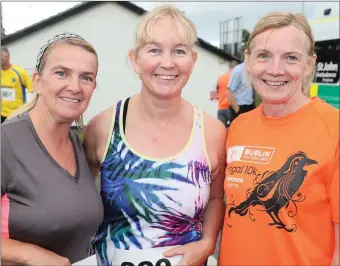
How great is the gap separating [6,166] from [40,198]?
190 millimetres

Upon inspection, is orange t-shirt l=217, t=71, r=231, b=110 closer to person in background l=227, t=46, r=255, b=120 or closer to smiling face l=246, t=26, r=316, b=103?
person in background l=227, t=46, r=255, b=120

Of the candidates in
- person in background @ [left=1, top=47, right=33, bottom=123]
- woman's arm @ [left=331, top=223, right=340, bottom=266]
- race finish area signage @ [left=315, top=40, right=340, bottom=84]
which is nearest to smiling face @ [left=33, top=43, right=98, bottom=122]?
woman's arm @ [left=331, top=223, right=340, bottom=266]

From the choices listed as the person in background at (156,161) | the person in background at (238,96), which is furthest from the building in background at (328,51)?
the person in background at (156,161)

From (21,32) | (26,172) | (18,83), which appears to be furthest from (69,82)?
(21,32)

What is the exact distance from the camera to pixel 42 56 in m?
1.91

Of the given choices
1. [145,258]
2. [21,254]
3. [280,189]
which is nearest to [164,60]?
[280,189]

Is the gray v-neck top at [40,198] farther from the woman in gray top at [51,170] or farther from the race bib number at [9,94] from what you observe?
the race bib number at [9,94]

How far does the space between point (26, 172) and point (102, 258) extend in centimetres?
67

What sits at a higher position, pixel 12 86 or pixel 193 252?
pixel 12 86

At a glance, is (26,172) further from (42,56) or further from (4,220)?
(42,56)

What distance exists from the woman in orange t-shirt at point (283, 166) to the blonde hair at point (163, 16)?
0.31 metres

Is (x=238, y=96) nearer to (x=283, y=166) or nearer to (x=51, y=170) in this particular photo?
(x=283, y=166)

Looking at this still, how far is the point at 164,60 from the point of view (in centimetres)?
200

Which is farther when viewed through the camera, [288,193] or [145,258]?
[145,258]
